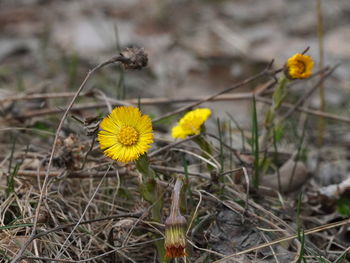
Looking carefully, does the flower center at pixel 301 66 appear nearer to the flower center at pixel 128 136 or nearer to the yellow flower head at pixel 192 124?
the yellow flower head at pixel 192 124

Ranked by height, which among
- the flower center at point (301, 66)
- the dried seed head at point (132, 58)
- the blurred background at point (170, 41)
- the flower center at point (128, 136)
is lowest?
the flower center at point (128, 136)

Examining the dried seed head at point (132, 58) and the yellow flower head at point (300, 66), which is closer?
the dried seed head at point (132, 58)

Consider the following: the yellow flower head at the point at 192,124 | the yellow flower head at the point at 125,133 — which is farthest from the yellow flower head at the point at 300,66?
the yellow flower head at the point at 125,133

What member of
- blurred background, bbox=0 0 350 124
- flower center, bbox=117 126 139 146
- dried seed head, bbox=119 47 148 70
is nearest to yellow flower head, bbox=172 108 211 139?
dried seed head, bbox=119 47 148 70

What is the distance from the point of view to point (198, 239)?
177 centimetres

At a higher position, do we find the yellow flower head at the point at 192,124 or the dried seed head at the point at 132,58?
the dried seed head at the point at 132,58

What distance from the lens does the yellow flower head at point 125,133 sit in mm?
1505

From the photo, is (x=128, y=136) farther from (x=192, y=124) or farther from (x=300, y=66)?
(x=300, y=66)

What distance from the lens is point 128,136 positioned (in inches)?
60.0

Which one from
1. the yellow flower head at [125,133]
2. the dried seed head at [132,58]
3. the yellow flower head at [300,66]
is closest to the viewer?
the yellow flower head at [125,133]

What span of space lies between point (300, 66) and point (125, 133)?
79cm

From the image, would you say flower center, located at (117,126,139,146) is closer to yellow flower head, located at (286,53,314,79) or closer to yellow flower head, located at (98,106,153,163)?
yellow flower head, located at (98,106,153,163)

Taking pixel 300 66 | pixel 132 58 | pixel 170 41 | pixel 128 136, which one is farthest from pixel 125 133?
pixel 170 41

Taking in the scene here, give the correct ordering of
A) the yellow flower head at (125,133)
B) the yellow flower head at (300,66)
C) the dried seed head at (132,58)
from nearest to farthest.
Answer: the yellow flower head at (125,133)
the dried seed head at (132,58)
the yellow flower head at (300,66)
